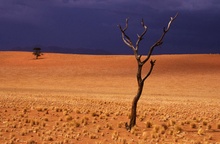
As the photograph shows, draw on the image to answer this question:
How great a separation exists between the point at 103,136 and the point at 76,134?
4.31 feet

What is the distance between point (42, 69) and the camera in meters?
87.9

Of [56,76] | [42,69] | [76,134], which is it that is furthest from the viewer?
[42,69]

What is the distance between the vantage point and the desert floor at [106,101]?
18.9 m

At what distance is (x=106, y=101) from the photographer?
3903 centimetres

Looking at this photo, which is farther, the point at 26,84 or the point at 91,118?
the point at 26,84

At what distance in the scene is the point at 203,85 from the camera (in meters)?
64.3

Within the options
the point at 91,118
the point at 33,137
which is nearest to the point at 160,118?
the point at 91,118

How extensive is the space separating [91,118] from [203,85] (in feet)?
141

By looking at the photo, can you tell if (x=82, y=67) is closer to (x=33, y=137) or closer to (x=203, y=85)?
(x=203, y=85)

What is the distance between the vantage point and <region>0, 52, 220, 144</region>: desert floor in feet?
62.0

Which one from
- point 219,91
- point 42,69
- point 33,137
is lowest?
point 33,137

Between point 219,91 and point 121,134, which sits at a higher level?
point 219,91

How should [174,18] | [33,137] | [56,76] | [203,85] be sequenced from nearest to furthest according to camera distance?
[33,137] < [174,18] < [203,85] < [56,76]

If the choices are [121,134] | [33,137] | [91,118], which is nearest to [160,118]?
[91,118]
